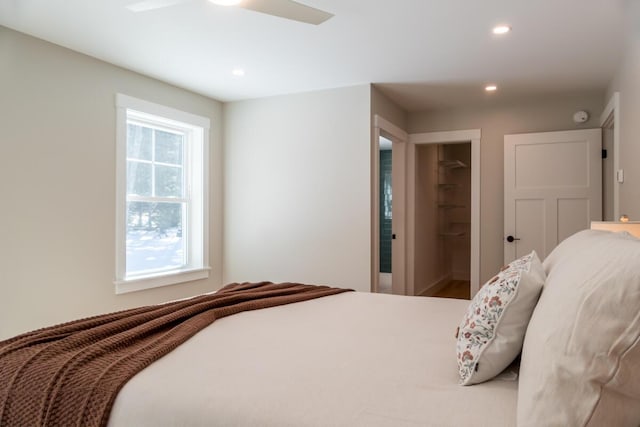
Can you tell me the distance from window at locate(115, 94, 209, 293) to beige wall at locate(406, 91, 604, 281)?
2.90 m

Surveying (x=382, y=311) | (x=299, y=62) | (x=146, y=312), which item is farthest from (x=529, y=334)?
(x=299, y=62)

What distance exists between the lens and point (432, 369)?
1372mm

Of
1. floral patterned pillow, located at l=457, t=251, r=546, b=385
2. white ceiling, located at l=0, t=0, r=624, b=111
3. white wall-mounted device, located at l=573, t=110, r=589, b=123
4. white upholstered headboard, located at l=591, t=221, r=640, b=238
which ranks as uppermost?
white ceiling, located at l=0, t=0, r=624, b=111

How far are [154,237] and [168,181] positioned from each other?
574 mm

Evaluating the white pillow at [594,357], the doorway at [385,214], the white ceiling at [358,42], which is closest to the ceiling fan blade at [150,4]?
the white ceiling at [358,42]

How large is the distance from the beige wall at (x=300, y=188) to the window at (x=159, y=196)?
0.39 metres

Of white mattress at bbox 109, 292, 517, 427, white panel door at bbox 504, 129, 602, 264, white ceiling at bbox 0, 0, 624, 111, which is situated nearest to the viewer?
white mattress at bbox 109, 292, 517, 427

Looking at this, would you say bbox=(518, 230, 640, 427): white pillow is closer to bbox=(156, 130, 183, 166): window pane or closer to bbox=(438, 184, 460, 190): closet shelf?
bbox=(156, 130, 183, 166): window pane

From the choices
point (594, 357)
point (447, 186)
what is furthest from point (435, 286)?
point (594, 357)

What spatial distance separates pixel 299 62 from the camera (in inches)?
142

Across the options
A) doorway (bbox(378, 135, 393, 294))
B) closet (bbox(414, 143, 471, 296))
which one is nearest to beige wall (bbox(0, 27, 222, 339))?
closet (bbox(414, 143, 471, 296))

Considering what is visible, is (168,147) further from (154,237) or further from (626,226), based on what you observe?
(626,226)

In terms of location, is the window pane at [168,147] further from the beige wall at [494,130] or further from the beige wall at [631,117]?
the beige wall at [631,117]

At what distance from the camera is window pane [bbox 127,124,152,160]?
389cm
